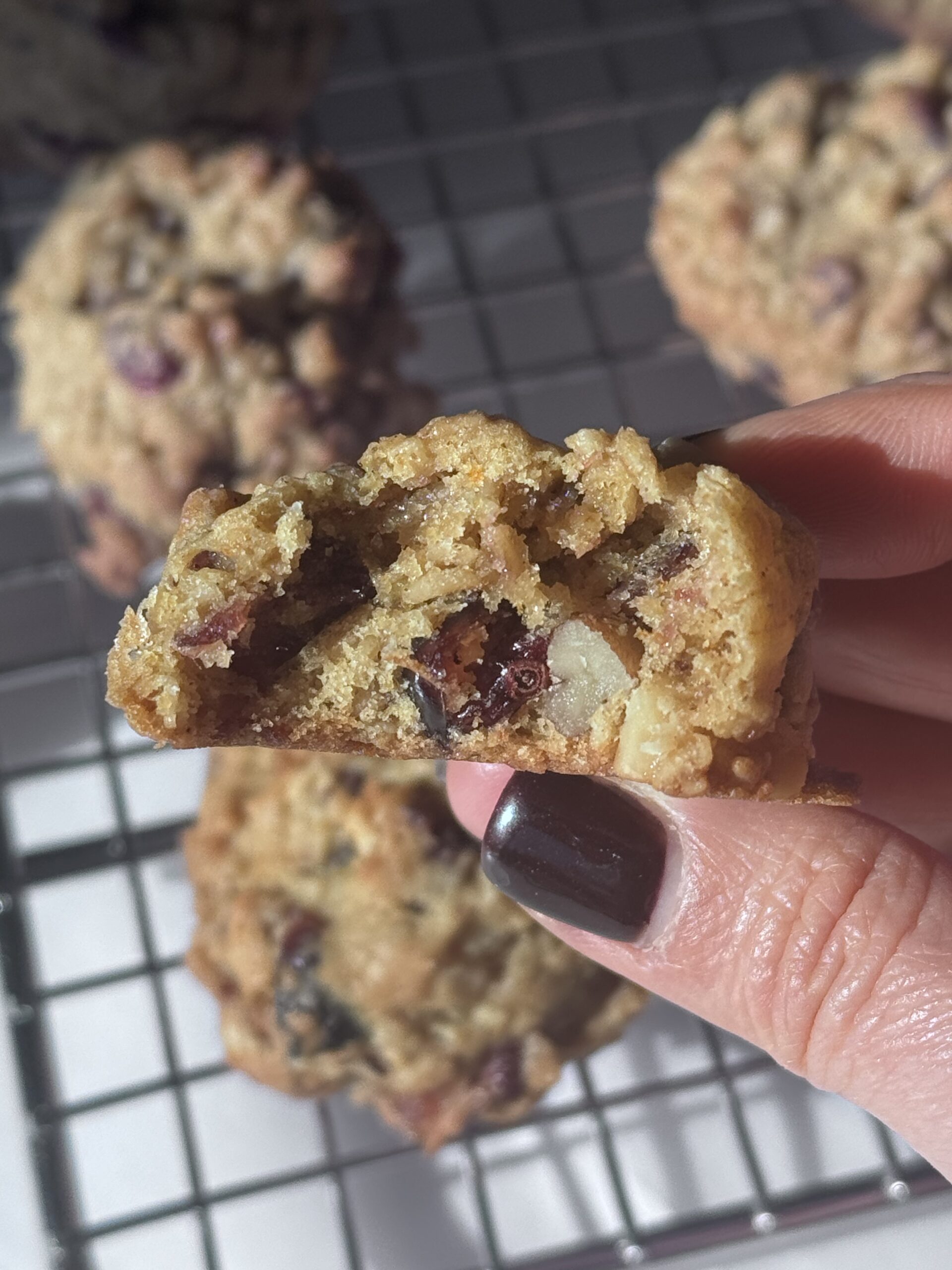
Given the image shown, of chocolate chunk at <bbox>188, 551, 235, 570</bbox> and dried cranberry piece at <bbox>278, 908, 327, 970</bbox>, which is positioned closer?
chocolate chunk at <bbox>188, 551, 235, 570</bbox>

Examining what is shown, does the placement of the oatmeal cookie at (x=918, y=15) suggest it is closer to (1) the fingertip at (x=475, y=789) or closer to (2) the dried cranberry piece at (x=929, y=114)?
(2) the dried cranberry piece at (x=929, y=114)

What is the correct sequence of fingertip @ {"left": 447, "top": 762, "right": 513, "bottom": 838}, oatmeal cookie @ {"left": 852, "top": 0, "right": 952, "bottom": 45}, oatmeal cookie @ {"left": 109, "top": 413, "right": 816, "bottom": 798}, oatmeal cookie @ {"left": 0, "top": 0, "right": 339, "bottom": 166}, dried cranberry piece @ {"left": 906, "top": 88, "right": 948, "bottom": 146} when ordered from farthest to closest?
oatmeal cookie @ {"left": 852, "top": 0, "right": 952, "bottom": 45} → oatmeal cookie @ {"left": 0, "top": 0, "right": 339, "bottom": 166} → dried cranberry piece @ {"left": 906, "top": 88, "right": 948, "bottom": 146} → fingertip @ {"left": 447, "top": 762, "right": 513, "bottom": 838} → oatmeal cookie @ {"left": 109, "top": 413, "right": 816, "bottom": 798}

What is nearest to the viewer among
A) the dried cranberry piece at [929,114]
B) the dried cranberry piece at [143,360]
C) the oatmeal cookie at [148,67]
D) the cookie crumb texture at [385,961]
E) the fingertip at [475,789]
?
the fingertip at [475,789]

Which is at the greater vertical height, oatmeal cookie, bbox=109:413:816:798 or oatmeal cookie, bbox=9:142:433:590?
oatmeal cookie, bbox=9:142:433:590

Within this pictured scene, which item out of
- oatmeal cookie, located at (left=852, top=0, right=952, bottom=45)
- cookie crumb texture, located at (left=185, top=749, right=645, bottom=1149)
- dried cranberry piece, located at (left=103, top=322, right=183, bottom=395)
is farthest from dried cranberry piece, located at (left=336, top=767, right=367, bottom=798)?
oatmeal cookie, located at (left=852, top=0, right=952, bottom=45)

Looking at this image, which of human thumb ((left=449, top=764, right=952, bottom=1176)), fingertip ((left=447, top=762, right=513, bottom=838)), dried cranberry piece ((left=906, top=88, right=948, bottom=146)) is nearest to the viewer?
human thumb ((left=449, top=764, right=952, bottom=1176))

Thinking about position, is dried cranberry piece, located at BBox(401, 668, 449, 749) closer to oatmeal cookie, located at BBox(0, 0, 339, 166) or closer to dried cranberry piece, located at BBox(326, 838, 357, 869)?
dried cranberry piece, located at BBox(326, 838, 357, 869)

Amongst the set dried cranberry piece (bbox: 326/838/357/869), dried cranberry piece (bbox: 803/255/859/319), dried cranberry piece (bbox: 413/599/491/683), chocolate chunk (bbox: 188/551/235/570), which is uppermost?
dried cranberry piece (bbox: 803/255/859/319)

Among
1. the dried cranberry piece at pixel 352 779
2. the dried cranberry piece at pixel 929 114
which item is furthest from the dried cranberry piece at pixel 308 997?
the dried cranberry piece at pixel 929 114
